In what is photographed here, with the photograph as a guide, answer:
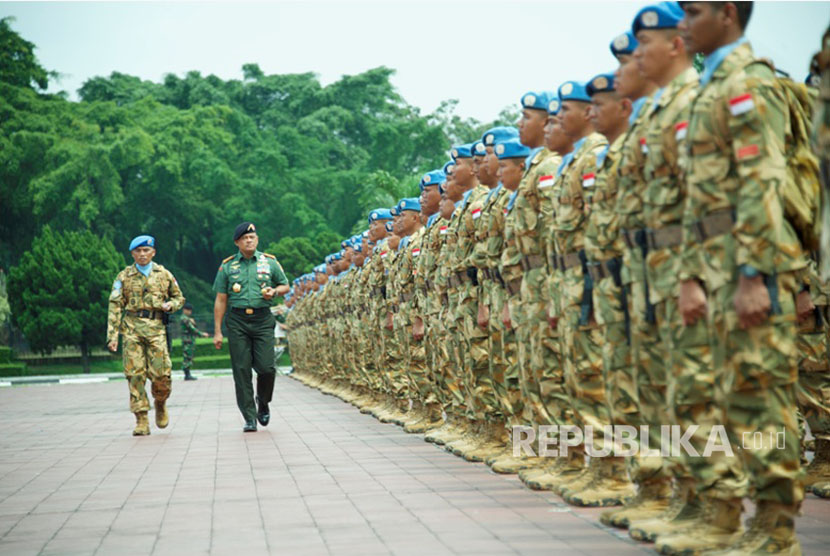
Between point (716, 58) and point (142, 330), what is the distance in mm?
9475

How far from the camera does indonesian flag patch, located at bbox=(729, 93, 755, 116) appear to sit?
4.53 metres

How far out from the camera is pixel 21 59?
58.6 m

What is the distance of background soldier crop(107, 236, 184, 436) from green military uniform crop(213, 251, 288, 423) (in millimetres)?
703

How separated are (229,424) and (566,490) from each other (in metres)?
8.22

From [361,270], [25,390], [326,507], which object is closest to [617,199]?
[326,507]

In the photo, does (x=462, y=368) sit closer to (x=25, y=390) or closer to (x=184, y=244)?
(x=25, y=390)

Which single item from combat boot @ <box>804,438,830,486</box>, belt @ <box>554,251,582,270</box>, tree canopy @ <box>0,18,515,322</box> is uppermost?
tree canopy @ <box>0,18,515,322</box>

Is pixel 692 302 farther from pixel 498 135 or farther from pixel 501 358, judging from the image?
pixel 498 135

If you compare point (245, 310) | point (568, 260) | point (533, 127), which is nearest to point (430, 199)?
point (245, 310)

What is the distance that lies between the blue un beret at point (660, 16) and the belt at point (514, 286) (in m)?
2.59

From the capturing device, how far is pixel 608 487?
6520mm

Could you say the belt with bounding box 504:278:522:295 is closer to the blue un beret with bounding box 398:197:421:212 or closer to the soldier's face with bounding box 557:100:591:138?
the soldier's face with bounding box 557:100:591:138

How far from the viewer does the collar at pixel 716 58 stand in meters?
4.80

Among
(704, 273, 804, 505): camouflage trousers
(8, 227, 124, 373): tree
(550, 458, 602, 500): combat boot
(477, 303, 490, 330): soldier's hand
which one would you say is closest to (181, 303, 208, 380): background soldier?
(8, 227, 124, 373): tree
